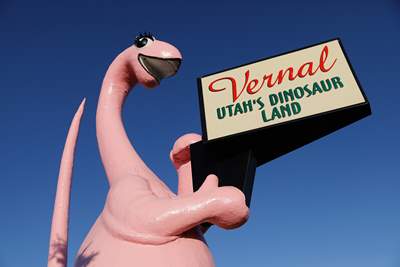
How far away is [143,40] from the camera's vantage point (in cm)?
639

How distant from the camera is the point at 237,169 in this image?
5680mm

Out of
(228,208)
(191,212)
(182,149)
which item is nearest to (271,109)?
(182,149)

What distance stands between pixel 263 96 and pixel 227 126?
71 centimetres

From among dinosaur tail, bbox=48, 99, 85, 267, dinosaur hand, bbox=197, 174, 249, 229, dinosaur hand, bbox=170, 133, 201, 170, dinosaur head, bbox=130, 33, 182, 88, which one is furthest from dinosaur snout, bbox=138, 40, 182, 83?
dinosaur hand, bbox=197, 174, 249, 229

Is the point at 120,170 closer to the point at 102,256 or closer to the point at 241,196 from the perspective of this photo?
the point at 102,256

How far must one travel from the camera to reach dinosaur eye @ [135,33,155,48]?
20.9 ft

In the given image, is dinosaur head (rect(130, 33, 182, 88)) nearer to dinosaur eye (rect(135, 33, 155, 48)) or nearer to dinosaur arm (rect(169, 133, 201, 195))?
dinosaur eye (rect(135, 33, 155, 48))

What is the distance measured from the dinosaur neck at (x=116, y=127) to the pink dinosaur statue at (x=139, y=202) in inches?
0.5

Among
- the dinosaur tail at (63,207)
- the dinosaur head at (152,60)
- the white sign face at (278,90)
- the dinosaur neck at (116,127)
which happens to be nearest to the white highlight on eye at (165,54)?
the dinosaur head at (152,60)

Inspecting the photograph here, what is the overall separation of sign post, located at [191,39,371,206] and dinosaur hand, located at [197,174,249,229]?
0.61 m

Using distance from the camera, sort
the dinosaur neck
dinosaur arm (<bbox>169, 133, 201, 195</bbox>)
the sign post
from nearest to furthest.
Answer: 1. the sign post
2. the dinosaur neck
3. dinosaur arm (<bbox>169, 133, 201, 195</bbox>)

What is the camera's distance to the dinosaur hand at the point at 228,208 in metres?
4.63

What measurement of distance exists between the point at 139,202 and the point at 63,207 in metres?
1.32

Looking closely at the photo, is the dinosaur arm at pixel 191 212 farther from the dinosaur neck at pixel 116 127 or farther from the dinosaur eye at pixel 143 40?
the dinosaur eye at pixel 143 40
